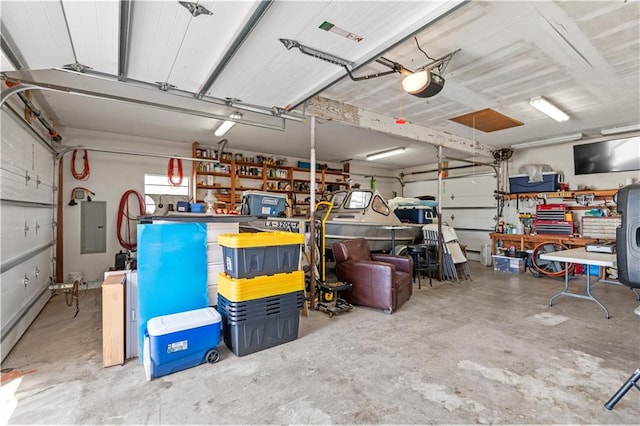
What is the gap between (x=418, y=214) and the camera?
262 inches

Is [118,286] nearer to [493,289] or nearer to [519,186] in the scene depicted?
[493,289]

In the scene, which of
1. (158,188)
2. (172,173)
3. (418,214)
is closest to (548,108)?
(418,214)

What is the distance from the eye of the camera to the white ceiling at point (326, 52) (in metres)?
1.84

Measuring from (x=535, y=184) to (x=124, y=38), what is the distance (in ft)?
25.3

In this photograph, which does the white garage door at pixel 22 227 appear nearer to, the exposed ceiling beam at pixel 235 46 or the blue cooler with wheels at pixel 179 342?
the blue cooler with wheels at pixel 179 342

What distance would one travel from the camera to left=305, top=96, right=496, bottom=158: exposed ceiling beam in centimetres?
409

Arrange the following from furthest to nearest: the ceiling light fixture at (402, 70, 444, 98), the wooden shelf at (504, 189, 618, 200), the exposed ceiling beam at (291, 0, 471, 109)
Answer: the wooden shelf at (504, 189, 618, 200), the ceiling light fixture at (402, 70, 444, 98), the exposed ceiling beam at (291, 0, 471, 109)

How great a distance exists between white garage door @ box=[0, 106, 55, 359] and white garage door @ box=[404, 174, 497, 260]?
783 centimetres

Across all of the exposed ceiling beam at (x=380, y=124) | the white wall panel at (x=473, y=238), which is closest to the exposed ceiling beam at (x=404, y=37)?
the exposed ceiling beam at (x=380, y=124)

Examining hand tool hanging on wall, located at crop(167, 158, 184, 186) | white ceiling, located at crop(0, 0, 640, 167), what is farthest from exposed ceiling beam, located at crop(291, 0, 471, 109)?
hand tool hanging on wall, located at crop(167, 158, 184, 186)

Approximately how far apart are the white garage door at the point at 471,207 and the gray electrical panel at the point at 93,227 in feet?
25.4

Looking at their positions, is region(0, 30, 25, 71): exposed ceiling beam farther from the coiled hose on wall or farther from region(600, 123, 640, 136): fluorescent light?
region(600, 123, 640, 136): fluorescent light

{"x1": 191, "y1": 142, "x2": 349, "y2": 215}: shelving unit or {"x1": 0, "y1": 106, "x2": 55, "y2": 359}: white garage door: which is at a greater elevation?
{"x1": 191, "y1": 142, "x2": 349, "y2": 215}: shelving unit

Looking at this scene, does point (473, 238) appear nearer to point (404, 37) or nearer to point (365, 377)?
point (365, 377)
